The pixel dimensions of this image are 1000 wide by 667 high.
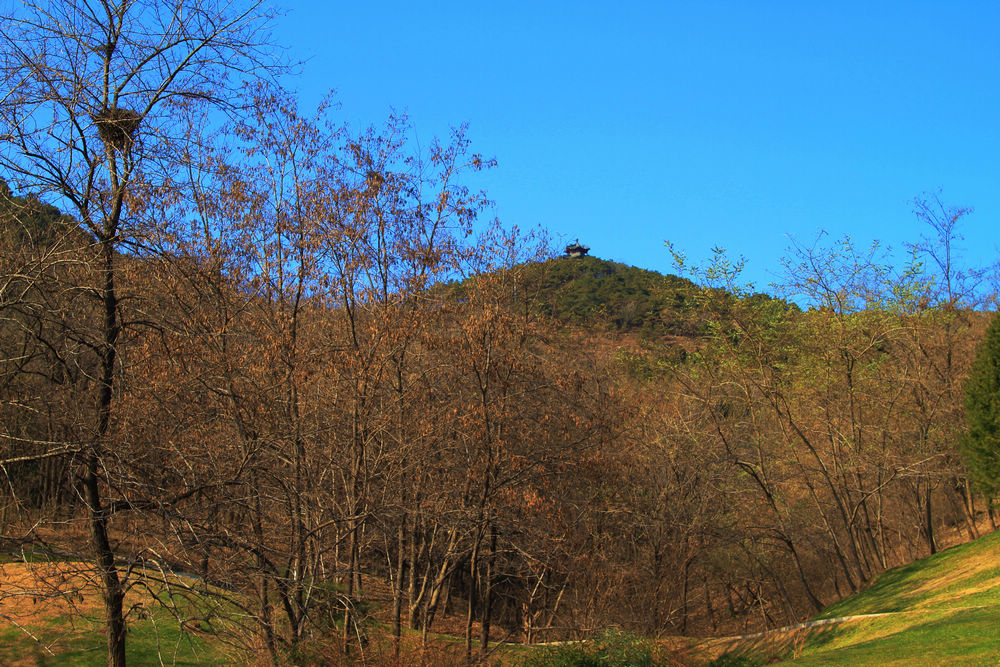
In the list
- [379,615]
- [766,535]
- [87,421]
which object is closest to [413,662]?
[379,615]

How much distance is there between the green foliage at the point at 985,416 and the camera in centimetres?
2038

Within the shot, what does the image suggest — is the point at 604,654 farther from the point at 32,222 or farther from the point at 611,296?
the point at 611,296

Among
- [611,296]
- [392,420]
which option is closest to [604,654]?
[392,420]

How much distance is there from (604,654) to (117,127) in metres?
12.5

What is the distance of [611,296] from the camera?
189ft

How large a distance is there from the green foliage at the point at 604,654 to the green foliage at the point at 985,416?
36.5 ft

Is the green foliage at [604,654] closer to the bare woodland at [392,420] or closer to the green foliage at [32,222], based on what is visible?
the bare woodland at [392,420]

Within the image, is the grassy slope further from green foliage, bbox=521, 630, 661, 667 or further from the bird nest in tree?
the bird nest in tree

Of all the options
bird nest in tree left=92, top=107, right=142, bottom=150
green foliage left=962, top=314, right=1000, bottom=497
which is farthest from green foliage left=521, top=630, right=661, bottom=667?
bird nest in tree left=92, top=107, right=142, bottom=150

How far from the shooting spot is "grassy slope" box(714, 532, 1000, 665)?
37.2 feet

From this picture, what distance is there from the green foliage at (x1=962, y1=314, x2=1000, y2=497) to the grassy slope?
1.70 m

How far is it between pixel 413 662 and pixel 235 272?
7.11 m

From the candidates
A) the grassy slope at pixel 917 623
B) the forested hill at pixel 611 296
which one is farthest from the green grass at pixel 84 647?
the grassy slope at pixel 917 623

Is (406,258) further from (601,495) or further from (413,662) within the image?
(601,495)
